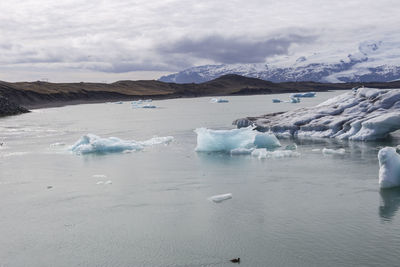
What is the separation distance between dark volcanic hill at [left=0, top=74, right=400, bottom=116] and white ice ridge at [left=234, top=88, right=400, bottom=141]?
2989cm

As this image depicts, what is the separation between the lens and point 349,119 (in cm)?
1894

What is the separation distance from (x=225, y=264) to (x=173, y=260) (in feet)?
2.62

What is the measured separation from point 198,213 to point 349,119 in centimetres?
1221

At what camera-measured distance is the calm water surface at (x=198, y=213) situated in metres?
6.84

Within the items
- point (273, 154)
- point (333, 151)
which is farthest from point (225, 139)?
point (333, 151)

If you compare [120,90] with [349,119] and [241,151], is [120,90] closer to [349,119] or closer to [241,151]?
[349,119]

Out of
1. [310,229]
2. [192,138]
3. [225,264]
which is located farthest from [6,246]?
[192,138]

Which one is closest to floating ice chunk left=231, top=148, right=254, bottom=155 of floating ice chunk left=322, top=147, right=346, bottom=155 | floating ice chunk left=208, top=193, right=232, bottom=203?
floating ice chunk left=322, top=147, right=346, bottom=155

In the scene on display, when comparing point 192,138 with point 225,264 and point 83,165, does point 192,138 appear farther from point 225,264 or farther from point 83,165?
point 225,264

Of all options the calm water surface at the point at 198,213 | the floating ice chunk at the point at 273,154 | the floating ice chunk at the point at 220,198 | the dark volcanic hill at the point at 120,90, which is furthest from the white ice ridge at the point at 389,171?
the dark volcanic hill at the point at 120,90

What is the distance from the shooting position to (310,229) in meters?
7.72

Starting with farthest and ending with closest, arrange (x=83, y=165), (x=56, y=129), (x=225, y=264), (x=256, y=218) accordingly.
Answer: (x=56, y=129)
(x=83, y=165)
(x=256, y=218)
(x=225, y=264)

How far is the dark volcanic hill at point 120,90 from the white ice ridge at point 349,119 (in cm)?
2989

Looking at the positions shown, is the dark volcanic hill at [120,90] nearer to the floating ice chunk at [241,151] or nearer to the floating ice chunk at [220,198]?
the floating ice chunk at [241,151]
